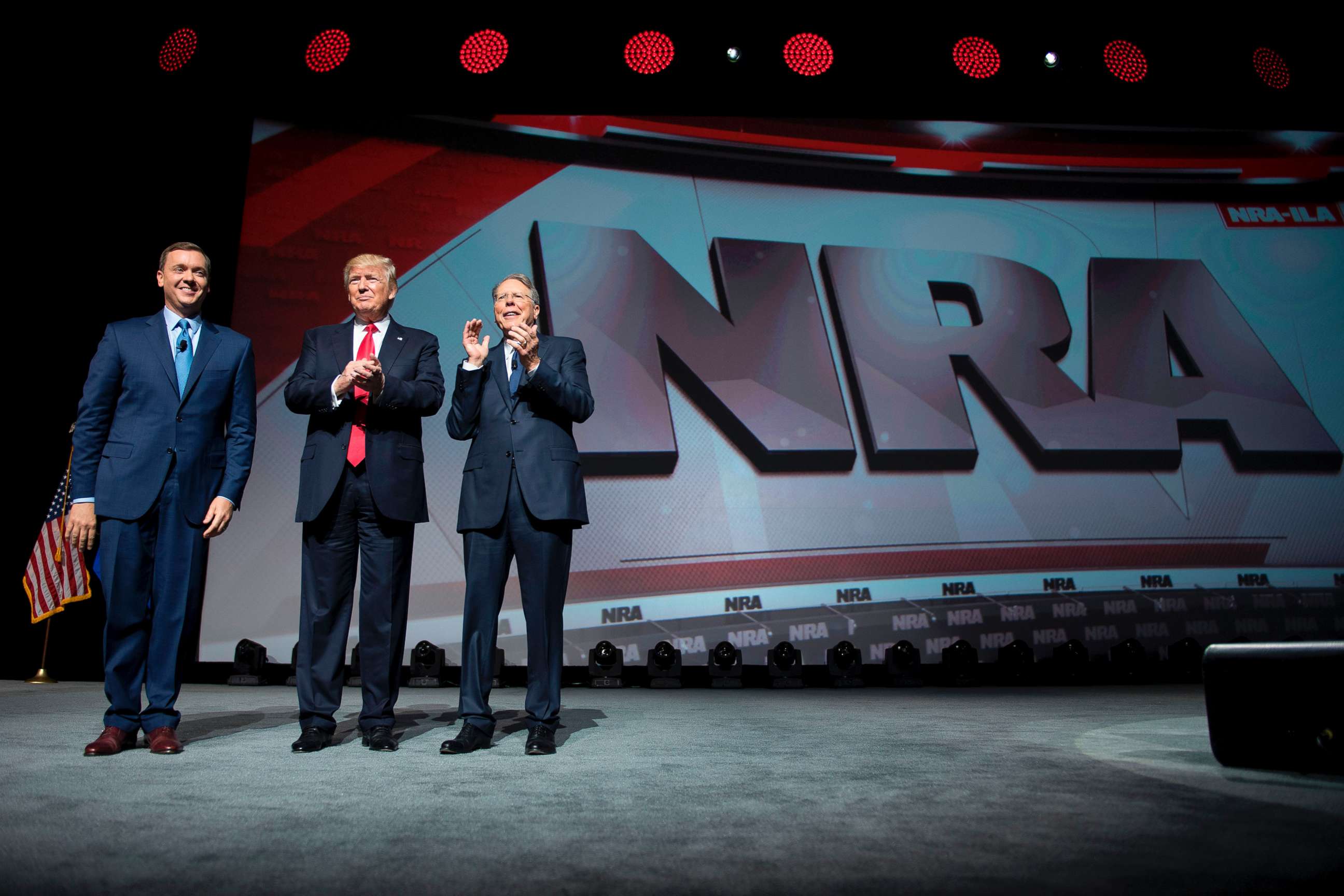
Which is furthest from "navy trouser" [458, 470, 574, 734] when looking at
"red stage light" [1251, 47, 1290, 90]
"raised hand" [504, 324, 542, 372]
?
"red stage light" [1251, 47, 1290, 90]

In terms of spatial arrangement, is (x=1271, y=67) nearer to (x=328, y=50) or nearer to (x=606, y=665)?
(x=606, y=665)

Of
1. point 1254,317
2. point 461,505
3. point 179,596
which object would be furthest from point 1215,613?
point 179,596

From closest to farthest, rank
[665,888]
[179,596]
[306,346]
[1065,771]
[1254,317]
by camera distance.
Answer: [665,888] < [1065,771] < [179,596] < [306,346] < [1254,317]

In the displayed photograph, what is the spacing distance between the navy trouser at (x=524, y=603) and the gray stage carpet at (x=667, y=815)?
0.57ft

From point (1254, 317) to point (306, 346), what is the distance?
5.39 m

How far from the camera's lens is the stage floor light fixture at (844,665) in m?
4.62

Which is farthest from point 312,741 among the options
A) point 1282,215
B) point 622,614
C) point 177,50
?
point 1282,215

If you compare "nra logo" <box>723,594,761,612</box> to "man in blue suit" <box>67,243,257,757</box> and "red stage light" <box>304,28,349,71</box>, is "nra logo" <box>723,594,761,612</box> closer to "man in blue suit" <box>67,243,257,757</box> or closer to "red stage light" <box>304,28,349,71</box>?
"man in blue suit" <box>67,243,257,757</box>

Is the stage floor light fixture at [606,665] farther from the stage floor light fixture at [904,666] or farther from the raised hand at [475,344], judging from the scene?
the raised hand at [475,344]

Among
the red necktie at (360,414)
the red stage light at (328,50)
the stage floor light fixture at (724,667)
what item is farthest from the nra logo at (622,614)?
the red stage light at (328,50)

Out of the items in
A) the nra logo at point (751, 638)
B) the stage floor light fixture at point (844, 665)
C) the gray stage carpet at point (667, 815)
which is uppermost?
the nra logo at point (751, 638)

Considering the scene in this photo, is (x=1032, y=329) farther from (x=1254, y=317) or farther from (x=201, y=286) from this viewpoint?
(x=201, y=286)

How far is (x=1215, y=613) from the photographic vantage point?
485 centimetres

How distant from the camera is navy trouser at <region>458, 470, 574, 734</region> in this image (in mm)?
2471
